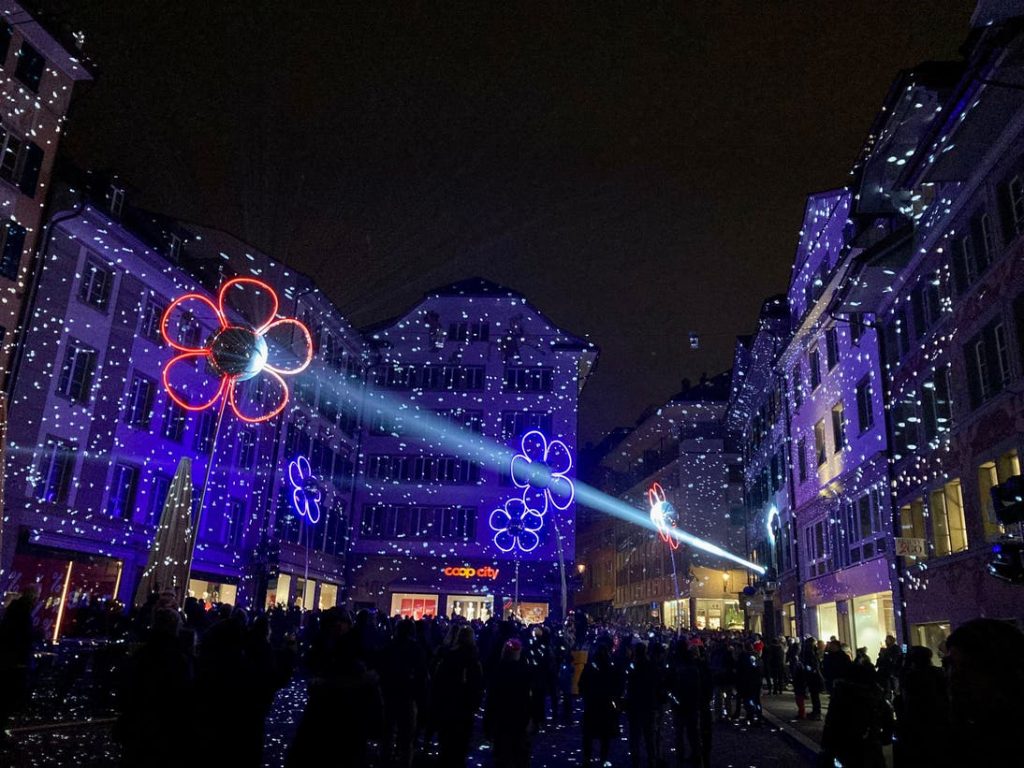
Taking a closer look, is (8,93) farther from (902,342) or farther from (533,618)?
(533,618)

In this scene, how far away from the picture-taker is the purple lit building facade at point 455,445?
4459 centimetres

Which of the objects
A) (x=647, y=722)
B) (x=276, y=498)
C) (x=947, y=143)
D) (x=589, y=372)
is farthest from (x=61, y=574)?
(x=589, y=372)

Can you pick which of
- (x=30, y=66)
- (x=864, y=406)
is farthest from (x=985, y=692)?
(x=30, y=66)

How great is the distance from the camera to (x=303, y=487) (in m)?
36.0

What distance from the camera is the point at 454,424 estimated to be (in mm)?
47188

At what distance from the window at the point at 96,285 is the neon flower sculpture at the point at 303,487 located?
11.6 m

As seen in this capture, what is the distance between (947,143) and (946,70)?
9.19 feet

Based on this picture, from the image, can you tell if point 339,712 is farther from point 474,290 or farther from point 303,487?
point 474,290

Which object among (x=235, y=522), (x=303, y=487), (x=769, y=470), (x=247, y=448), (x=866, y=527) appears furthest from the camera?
(x=769, y=470)

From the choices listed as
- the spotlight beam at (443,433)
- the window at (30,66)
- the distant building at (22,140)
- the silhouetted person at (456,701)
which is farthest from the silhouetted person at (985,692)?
the spotlight beam at (443,433)

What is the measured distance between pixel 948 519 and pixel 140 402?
2603 cm

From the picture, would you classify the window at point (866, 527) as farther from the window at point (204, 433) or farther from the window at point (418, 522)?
the window at point (204, 433)

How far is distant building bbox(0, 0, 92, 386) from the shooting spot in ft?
72.4

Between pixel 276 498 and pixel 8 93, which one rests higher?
pixel 8 93
